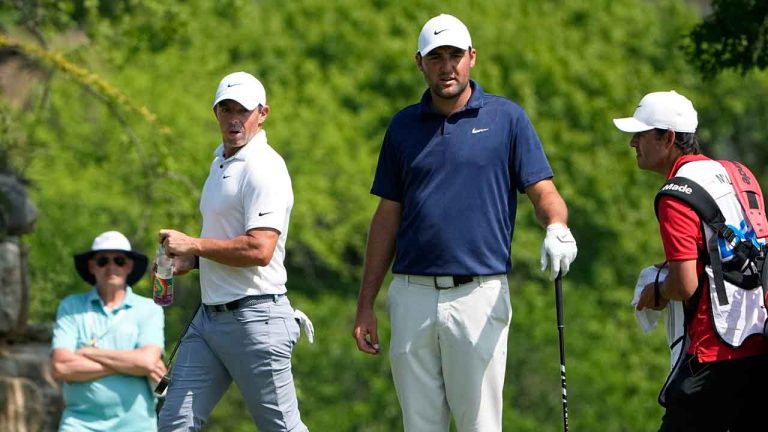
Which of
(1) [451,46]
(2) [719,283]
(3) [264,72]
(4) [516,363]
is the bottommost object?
(4) [516,363]

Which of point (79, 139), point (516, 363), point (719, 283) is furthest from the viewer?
point (516, 363)

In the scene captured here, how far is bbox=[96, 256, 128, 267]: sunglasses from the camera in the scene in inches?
280

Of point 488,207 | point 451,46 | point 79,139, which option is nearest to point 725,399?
point 488,207

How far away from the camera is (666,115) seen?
16.5 feet

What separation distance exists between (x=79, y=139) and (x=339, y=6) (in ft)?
22.1

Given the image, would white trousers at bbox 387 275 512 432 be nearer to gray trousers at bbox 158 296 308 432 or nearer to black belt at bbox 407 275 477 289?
black belt at bbox 407 275 477 289

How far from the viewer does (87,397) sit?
6.88 metres

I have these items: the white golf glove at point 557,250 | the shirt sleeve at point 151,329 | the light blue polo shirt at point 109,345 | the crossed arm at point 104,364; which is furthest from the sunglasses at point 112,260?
the white golf glove at point 557,250

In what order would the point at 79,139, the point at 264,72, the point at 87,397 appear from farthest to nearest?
1. the point at 264,72
2. the point at 79,139
3. the point at 87,397

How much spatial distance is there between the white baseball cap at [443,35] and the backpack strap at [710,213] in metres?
0.93

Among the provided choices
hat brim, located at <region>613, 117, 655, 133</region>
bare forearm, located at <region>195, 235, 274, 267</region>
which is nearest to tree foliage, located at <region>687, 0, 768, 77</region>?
hat brim, located at <region>613, 117, 655, 133</region>

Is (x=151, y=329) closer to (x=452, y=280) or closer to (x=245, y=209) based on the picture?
(x=245, y=209)

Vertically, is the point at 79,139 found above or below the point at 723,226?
above

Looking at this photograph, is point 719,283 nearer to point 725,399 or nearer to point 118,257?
point 725,399
